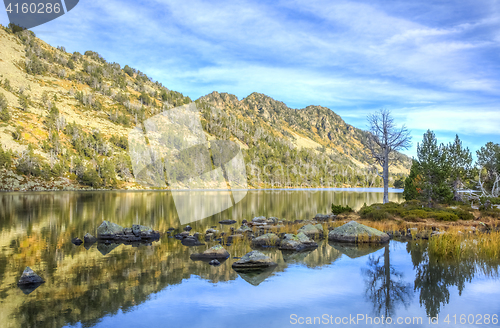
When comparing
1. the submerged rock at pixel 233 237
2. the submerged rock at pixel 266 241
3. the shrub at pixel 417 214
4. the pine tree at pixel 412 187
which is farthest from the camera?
the pine tree at pixel 412 187

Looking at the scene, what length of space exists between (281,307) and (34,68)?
A: 218813 millimetres

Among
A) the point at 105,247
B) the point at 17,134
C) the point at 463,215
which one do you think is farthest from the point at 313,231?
the point at 17,134

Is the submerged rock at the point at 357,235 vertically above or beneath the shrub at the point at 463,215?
beneath

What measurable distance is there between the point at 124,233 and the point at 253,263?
1435 centimetres

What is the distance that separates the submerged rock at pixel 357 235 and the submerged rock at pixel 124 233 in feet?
49.2

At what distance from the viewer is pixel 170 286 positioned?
1337 cm

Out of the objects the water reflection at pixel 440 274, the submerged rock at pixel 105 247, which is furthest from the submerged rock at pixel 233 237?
the water reflection at pixel 440 274

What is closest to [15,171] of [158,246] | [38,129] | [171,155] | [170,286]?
[38,129]

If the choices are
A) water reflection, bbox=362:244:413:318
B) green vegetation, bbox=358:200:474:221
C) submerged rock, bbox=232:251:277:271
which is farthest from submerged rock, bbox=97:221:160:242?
green vegetation, bbox=358:200:474:221

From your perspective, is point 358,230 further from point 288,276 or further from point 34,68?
point 34,68

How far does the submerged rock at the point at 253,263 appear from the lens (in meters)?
16.2

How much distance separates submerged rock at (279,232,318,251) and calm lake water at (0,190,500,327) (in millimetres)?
1232

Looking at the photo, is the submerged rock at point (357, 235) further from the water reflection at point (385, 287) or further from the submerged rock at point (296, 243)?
the water reflection at point (385, 287)

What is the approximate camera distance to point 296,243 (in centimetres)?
2158
